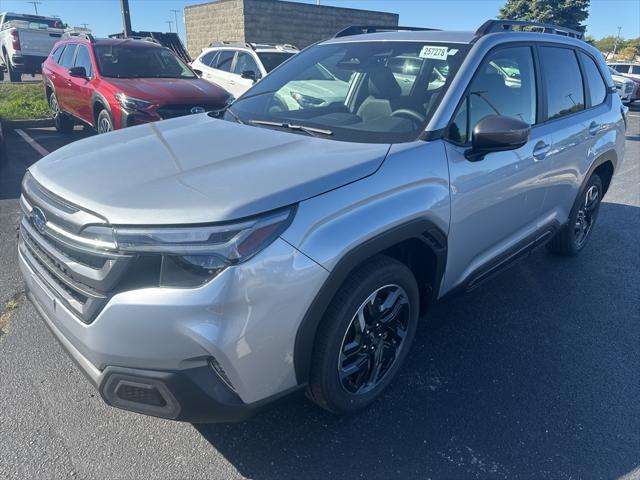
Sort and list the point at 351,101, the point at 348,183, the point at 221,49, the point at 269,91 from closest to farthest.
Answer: the point at 348,183 → the point at 351,101 → the point at 269,91 → the point at 221,49

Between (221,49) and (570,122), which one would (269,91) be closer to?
(570,122)

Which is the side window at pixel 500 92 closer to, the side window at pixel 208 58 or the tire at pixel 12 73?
the side window at pixel 208 58

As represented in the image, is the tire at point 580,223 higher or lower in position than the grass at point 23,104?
higher

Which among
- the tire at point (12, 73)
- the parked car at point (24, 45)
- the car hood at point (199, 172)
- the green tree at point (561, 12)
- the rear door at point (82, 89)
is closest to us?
the car hood at point (199, 172)

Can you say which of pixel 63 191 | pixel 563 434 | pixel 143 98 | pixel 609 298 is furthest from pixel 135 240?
pixel 143 98

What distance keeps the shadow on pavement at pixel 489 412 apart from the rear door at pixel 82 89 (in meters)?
6.32

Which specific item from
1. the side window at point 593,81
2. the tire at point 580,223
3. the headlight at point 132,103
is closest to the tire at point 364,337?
the tire at point 580,223

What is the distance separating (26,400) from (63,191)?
1197 mm

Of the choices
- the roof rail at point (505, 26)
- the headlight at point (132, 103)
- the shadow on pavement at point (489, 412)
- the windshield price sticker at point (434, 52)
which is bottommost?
the shadow on pavement at point (489, 412)

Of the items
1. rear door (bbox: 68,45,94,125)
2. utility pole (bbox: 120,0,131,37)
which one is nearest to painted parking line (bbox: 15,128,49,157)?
rear door (bbox: 68,45,94,125)

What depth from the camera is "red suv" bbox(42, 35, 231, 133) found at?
6566 millimetres

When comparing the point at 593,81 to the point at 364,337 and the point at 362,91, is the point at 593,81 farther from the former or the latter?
the point at 364,337

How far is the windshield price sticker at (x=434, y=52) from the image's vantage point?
286cm

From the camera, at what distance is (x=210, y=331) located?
1731 mm
